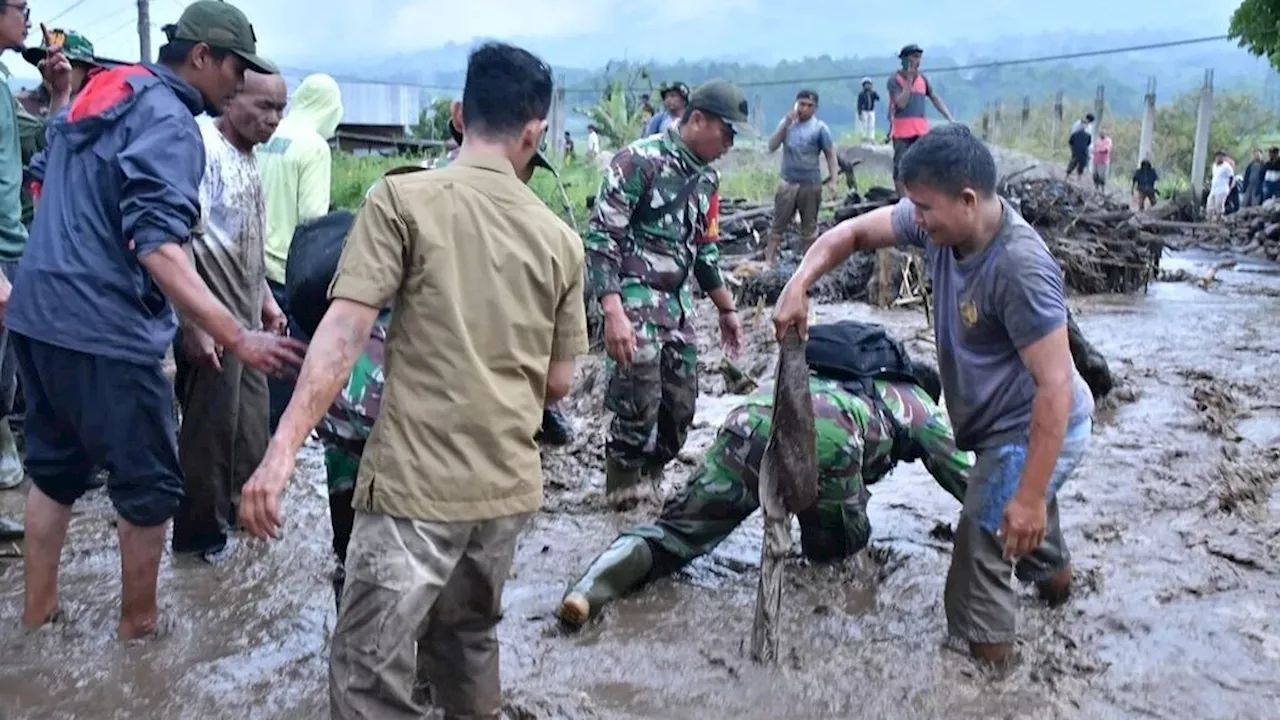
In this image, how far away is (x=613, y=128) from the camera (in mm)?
22969

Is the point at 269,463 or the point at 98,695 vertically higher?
the point at 269,463

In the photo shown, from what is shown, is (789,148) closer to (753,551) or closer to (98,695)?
(753,551)

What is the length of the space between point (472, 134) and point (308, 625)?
81.9 inches

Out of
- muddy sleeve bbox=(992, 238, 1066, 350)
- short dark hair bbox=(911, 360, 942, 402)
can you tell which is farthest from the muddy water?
muddy sleeve bbox=(992, 238, 1066, 350)

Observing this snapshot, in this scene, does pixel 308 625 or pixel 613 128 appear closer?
pixel 308 625

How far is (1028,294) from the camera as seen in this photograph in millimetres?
3205

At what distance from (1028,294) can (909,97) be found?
30.2ft

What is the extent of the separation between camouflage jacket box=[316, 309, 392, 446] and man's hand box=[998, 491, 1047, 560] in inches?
73.5

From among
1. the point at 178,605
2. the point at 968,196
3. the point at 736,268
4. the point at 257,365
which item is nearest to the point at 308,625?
the point at 178,605

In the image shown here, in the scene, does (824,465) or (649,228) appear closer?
(824,465)

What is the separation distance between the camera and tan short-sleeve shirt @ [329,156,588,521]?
2402 mm

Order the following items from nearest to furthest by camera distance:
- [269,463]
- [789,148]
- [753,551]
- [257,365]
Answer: [269,463], [257,365], [753,551], [789,148]

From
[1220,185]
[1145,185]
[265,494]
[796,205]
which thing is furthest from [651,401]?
[1145,185]

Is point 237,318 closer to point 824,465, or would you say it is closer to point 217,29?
point 217,29
